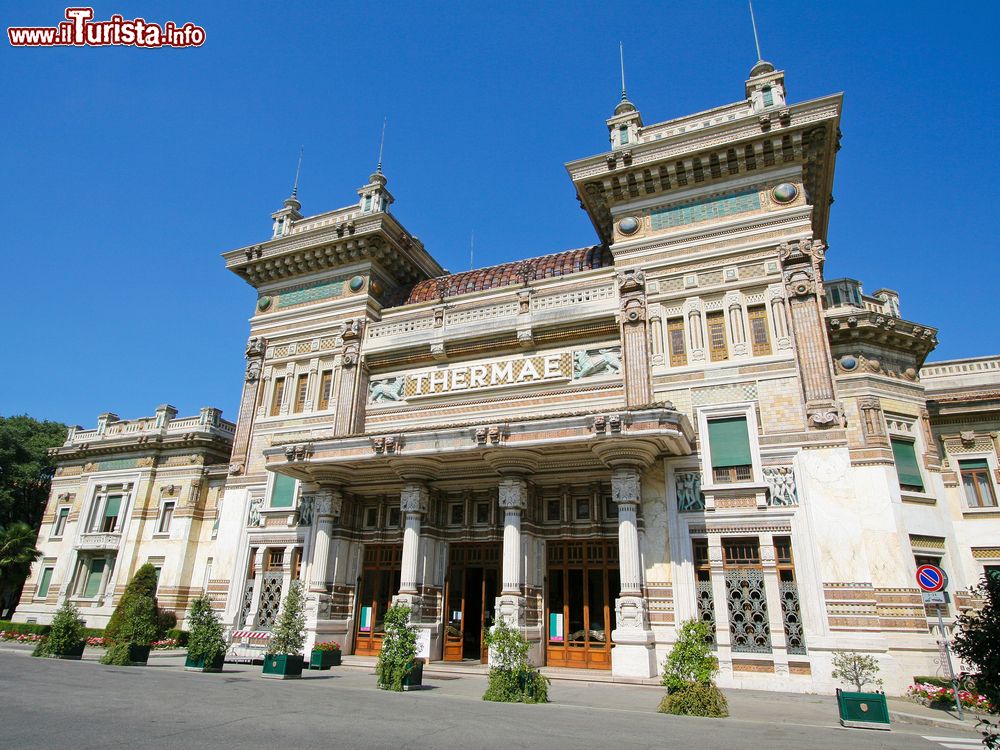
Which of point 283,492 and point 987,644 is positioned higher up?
point 283,492

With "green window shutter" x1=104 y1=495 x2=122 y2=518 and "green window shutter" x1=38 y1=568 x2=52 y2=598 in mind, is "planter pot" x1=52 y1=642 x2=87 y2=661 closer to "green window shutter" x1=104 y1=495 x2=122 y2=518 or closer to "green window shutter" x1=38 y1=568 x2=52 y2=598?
"green window shutter" x1=104 y1=495 x2=122 y2=518

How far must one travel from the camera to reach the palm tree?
3397cm

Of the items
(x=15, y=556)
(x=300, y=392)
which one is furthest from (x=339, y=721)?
(x=15, y=556)

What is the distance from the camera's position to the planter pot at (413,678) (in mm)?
14484

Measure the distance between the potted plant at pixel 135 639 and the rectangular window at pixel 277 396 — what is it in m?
10.6

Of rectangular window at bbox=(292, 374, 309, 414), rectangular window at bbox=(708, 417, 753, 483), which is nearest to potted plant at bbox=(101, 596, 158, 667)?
rectangular window at bbox=(292, 374, 309, 414)

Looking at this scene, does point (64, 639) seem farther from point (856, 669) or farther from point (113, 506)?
point (856, 669)

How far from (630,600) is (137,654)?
14511 millimetres

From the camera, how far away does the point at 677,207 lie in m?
23.2

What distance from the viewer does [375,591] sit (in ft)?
78.3

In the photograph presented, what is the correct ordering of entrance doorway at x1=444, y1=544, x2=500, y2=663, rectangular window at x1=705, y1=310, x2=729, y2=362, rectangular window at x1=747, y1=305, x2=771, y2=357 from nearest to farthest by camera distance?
rectangular window at x1=747, y1=305, x2=771, y2=357 → rectangular window at x1=705, y1=310, x2=729, y2=362 → entrance doorway at x1=444, y1=544, x2=500, y2=663

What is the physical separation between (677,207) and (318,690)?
19627 millimetres

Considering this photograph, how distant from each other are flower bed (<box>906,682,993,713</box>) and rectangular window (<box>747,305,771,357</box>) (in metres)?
9.99

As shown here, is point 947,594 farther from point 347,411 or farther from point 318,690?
point 347,411
